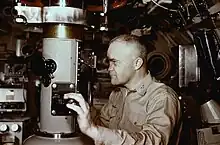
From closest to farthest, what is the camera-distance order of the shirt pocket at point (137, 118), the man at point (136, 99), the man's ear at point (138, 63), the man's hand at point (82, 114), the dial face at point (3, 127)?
the man's hand at point (82, 114) → the man at point (136, 99) → the shirt pocket at point (137, 118) → the man's ear at point (138, 63) → the dial face at point (3, 127)

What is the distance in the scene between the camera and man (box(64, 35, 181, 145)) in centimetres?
183

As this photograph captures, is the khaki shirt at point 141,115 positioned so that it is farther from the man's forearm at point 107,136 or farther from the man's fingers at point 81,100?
the man's fingers at point 81,100

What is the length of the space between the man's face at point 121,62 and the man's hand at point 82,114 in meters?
0.54

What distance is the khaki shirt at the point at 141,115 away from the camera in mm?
1613

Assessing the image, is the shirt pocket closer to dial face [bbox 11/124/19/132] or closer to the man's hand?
the man's hand

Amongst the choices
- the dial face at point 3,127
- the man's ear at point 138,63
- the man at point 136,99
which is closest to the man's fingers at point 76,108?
the man at point 136,99

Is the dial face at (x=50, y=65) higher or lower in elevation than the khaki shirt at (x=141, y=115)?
higher

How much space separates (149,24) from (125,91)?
111 centimetres

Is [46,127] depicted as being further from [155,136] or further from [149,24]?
[149,24]

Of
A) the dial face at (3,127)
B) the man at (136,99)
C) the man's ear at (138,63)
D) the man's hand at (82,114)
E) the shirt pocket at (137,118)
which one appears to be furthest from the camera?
the dial face at (3,127)

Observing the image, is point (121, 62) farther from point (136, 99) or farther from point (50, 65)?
point (50, 65)

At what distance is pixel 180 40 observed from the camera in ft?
11.4

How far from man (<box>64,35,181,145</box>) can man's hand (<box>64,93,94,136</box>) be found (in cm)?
24

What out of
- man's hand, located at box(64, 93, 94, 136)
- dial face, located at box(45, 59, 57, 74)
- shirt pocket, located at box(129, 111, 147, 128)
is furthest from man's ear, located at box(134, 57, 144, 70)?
man's hand, located at box(64, 93, 94, 136)
